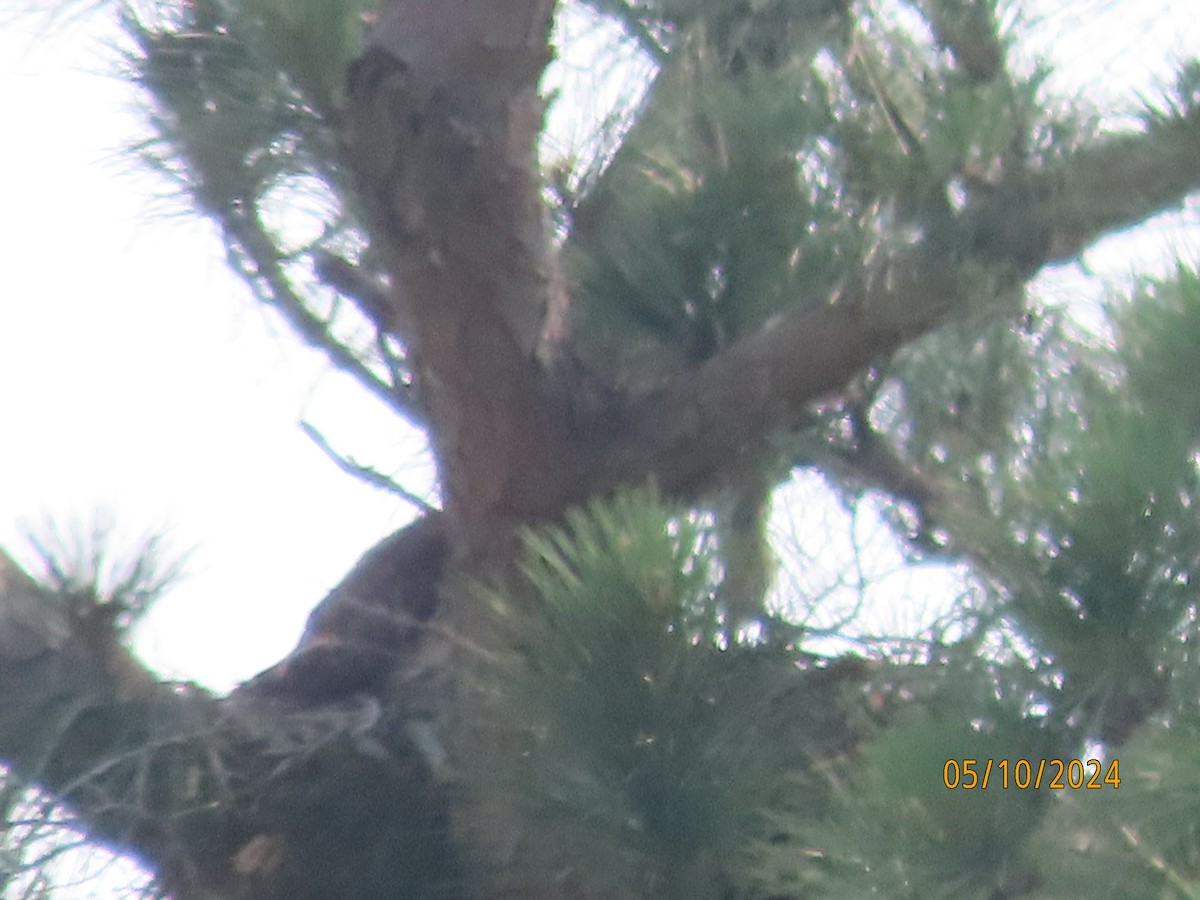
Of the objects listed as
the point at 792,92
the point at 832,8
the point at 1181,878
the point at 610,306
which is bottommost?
the point at 1181,878

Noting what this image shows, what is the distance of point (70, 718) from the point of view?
3.01 ft

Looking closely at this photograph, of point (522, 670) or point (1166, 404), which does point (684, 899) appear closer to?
point (522, 670)

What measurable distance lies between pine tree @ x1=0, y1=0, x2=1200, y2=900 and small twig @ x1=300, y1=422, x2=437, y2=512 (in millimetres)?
115

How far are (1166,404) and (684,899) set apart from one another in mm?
321

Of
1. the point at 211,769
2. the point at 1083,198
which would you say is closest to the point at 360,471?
the point at 211,769

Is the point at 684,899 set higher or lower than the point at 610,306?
lower

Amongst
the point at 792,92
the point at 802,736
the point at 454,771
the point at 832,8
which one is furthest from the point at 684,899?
the point at 832,8

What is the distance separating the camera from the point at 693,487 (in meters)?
0.98
